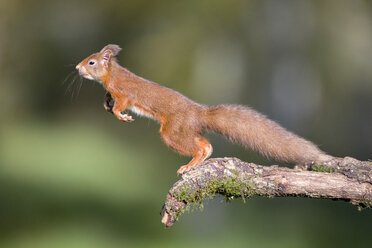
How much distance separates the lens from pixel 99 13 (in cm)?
1886

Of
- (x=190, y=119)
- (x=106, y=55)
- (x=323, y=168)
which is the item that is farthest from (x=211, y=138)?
(x=323, y=168)

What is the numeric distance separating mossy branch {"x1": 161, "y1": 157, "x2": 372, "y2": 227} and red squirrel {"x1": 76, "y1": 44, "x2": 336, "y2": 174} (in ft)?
0.98

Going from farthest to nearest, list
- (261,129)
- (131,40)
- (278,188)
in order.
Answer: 1. (131,40)
2. (261,129)
3. (278,188)

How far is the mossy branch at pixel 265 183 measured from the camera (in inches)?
143

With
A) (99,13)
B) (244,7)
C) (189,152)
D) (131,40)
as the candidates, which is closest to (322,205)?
(244,7)

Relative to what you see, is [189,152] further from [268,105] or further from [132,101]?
[268,105]

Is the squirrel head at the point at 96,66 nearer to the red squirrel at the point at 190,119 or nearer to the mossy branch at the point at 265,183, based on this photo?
the red squirrel at the point at 190,119

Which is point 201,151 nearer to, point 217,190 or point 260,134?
point 260,134

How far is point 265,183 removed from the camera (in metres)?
3.69

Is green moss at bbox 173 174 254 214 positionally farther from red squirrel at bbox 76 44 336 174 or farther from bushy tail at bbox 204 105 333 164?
bushy tail at bbox 204 105 333 164

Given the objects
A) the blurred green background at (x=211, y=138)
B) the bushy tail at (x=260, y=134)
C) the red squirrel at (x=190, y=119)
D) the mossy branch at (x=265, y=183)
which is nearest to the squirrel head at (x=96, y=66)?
the red squirrel at (x=190, y=119)

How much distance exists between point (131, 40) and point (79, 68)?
12666mm

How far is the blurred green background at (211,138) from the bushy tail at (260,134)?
199 inches

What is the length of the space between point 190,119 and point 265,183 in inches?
40.8
